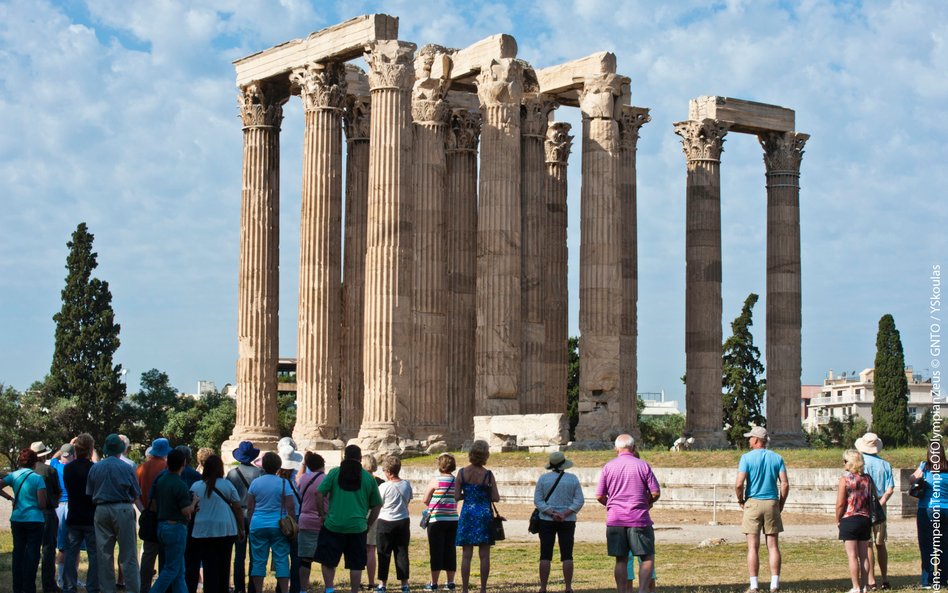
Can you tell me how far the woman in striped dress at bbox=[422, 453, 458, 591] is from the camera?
26.7 m

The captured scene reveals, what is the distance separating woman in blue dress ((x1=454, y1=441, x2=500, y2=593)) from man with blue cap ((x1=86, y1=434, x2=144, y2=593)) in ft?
16.8

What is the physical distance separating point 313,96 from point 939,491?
35636 mm

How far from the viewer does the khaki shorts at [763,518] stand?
25.4m

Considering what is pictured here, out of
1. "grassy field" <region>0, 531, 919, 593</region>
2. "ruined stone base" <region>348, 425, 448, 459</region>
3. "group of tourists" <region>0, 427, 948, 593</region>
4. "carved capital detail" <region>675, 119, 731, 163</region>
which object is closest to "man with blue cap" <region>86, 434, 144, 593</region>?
"group of tourists" <region>0, 427, 948, 593</region>

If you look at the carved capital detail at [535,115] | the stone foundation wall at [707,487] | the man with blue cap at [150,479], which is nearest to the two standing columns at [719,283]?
the carved capital detail at [535,115]

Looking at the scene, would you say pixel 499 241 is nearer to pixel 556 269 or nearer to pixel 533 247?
pixel 533 247

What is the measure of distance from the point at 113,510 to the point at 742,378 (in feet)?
259

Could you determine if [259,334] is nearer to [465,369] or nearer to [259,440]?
[259,440]

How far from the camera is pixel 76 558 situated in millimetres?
26453

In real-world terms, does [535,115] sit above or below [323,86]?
below

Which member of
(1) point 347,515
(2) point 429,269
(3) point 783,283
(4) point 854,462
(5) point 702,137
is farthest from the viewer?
(3) point 783,283

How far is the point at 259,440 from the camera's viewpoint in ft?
189

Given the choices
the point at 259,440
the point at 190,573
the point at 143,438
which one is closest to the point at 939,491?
the point at 190,573

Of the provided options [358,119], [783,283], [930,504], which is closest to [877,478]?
[930,504]
